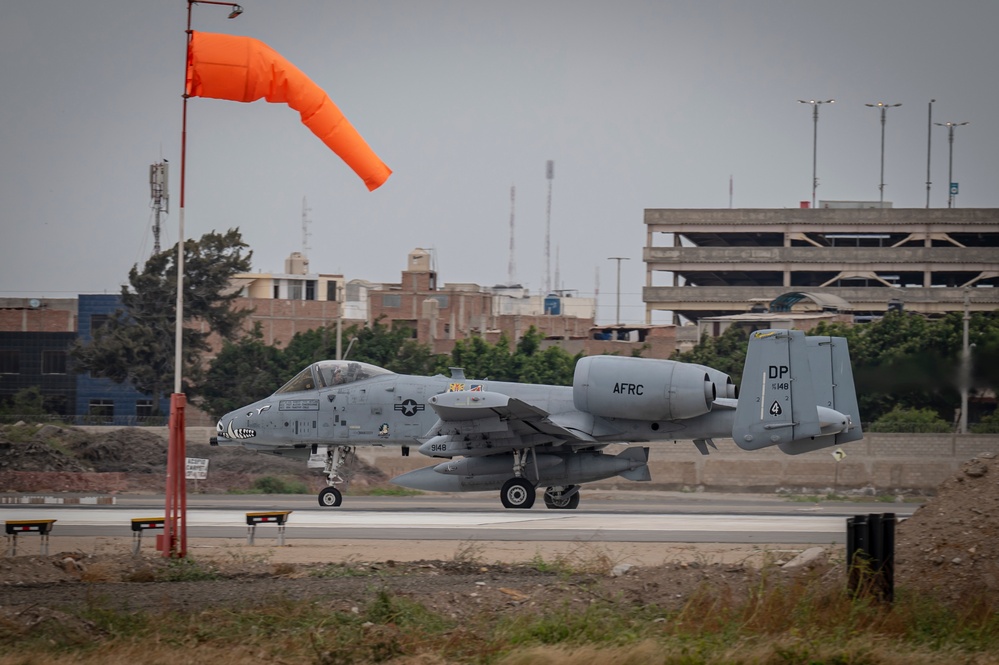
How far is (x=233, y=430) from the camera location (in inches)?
1096

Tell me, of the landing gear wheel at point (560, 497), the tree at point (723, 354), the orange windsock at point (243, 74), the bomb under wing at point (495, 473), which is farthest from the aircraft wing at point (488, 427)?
the tree at point (723, 354)

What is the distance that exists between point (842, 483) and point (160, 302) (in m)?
38.9

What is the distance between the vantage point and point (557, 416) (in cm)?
2552

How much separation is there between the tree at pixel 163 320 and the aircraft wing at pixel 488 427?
116 ft

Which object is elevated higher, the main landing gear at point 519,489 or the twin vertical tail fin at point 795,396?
the twin vertical tail fin at point 795,396

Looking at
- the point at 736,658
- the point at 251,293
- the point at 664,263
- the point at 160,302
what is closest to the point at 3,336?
the point at 160,302

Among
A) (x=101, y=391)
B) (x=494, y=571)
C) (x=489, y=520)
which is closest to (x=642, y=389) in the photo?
(x=489, y=520)

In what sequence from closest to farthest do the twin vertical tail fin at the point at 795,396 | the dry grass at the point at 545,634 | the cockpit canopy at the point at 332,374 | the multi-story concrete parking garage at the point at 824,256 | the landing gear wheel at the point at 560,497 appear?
the dry grass at the point at 545,634
the twin vertical tail fin at the point at 795,396
the landing gear wheel at the point at 560,497
the cockpit canopy at the point at 332,374
the multi-story concrete parking garage at the point at 824,256

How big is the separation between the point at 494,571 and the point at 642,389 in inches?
372

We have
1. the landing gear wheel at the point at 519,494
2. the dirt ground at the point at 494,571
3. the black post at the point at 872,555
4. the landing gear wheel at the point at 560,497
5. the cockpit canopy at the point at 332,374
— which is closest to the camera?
the black post at the point at 872,555

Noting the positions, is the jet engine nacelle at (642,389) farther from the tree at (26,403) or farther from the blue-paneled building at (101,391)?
Answer: the blue-paneled building at (101,391)

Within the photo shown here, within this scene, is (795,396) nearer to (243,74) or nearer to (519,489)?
(519,489)

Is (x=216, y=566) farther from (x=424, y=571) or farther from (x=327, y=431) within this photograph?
(x=327, y=431)

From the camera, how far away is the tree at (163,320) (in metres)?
59.3
